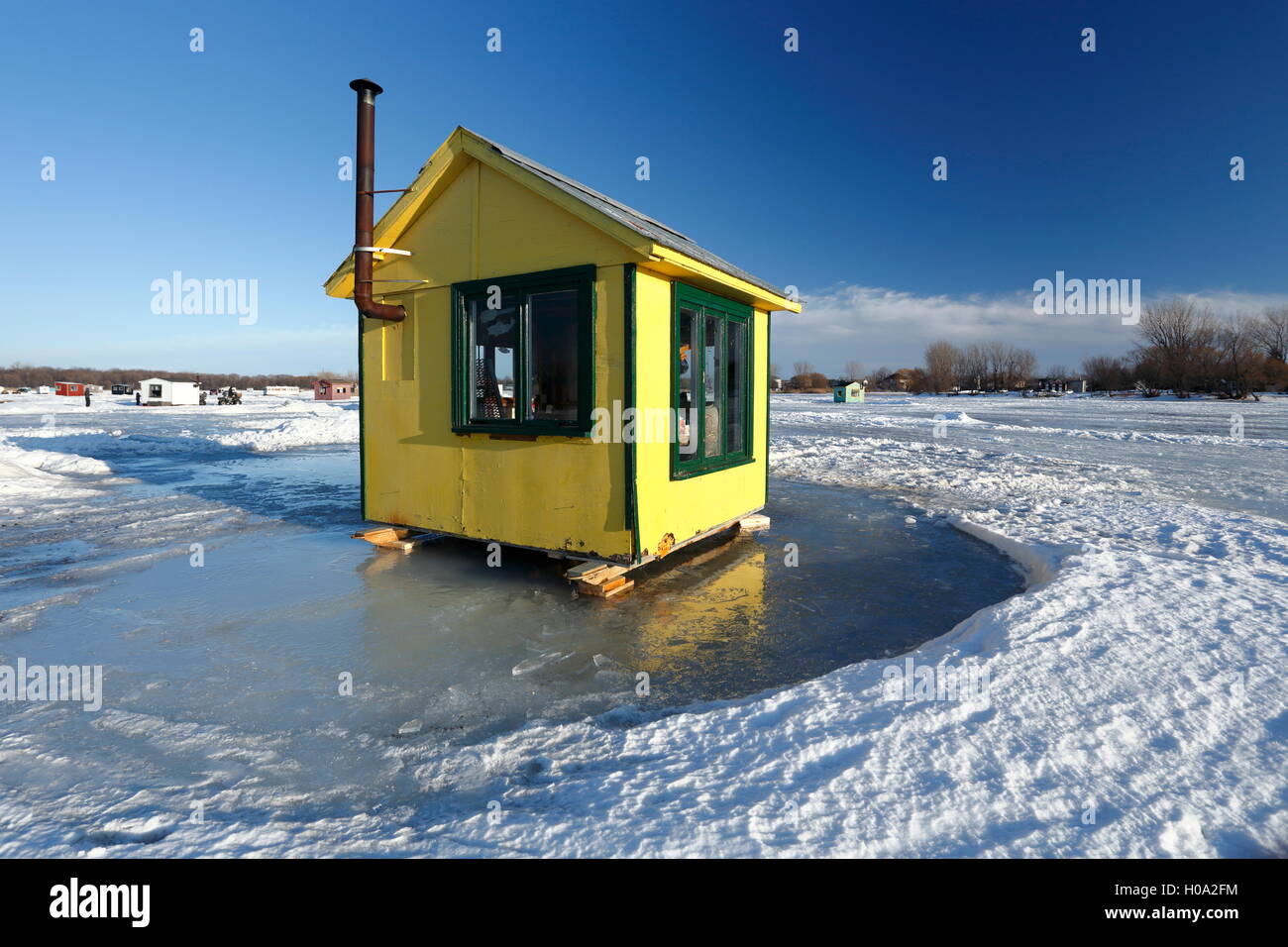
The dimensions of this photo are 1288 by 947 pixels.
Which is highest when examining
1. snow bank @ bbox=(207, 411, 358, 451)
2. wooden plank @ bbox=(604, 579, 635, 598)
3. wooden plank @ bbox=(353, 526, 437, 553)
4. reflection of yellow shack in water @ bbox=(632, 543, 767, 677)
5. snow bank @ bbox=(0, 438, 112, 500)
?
snow bank @ bbox=(207, 411, 358, 451)

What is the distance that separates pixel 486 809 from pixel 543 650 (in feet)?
6.08

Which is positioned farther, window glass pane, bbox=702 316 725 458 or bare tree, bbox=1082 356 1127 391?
bare tree, bbox=1082 356 1127 391

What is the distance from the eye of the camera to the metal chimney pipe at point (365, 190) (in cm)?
659

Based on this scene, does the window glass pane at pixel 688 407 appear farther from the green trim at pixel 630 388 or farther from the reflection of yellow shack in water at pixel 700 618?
the reflection of yellow shack in water at pixel 700 618

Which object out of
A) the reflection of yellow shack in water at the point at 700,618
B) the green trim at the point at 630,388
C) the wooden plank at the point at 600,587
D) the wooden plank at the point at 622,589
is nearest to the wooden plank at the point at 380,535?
the wooden plank at the point at 600,587

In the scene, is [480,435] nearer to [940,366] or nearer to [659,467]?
[659,467]

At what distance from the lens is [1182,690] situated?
339 cm

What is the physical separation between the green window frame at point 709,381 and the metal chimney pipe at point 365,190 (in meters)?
3.22

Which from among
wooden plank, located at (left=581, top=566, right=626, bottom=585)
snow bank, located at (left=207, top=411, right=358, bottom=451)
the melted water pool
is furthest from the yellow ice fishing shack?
snow bank, located at (left=207, top=411, right=358, bottom=451)

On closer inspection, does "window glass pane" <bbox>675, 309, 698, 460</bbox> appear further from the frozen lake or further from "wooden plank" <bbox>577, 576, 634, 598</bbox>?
"wooden plank" <bbox>577, 576, 634, 598</bbox>

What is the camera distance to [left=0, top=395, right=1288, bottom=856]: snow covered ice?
7.88ft

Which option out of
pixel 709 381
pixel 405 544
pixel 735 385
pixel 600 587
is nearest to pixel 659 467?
pixel 600 587

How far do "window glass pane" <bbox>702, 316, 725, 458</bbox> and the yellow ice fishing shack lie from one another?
2 cm
